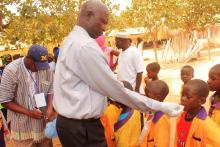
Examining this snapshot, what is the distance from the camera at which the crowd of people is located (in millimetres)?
2752

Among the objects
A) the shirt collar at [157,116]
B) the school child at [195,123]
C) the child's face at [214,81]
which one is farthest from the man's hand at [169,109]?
the child's face at [214,81]

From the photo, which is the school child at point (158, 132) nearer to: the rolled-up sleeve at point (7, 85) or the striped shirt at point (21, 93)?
the striped shirt at point (21, 93)

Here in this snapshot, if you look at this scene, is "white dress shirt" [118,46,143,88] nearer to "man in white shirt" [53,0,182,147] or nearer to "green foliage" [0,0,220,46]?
"man in white shirt" [53,0,182,147]

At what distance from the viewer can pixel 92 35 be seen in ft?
9.62

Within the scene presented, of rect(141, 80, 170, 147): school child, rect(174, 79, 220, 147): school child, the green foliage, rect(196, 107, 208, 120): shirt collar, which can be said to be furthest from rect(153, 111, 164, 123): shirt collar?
the green foliage

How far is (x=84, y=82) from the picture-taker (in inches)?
109

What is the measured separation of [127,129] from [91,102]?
4.07ft

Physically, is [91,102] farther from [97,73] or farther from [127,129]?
[127,129]

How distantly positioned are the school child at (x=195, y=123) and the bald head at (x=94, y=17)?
116cm

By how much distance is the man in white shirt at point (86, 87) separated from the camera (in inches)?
107

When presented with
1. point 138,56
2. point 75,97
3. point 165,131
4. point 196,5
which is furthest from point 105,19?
point 196,5

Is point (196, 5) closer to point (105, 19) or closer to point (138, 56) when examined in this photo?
point (138, 56)

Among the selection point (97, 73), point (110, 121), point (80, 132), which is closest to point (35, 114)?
point (110, 121)

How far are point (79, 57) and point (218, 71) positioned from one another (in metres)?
1.88
